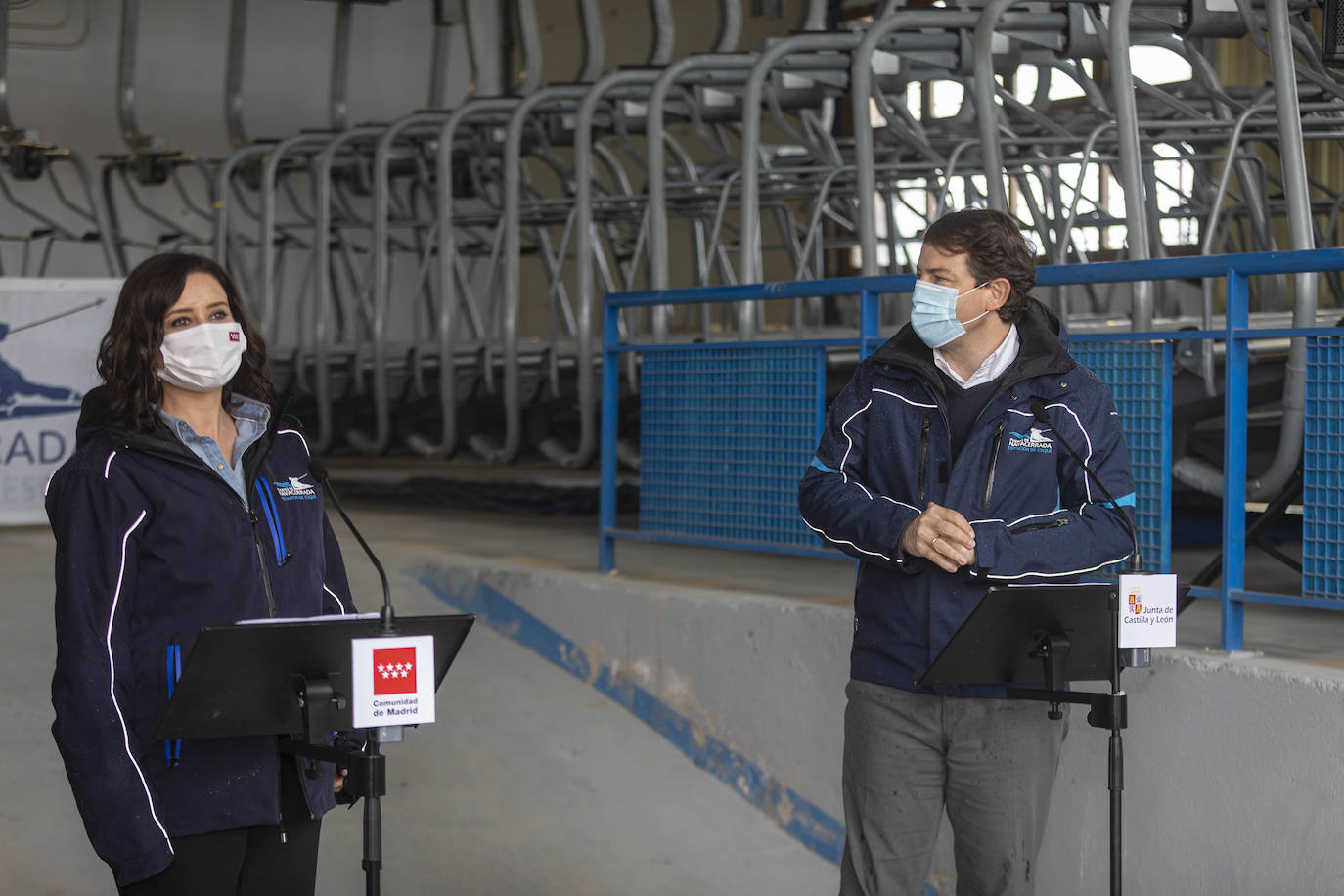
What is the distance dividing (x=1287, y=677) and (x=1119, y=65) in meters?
1.78

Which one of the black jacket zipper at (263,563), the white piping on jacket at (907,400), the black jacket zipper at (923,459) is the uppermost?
the white piping on jacket at (907,400)

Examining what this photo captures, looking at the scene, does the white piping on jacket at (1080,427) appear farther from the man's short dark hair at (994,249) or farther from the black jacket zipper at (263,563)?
the black jacket zipper at (263,563)

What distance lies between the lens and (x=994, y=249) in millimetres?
2578

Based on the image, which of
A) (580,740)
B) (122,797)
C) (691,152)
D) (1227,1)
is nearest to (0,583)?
(580,740)

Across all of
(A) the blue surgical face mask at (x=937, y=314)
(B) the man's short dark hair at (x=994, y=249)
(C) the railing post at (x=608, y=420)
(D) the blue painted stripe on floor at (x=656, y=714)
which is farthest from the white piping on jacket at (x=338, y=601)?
(C) the railing post at (x=608, y=420)

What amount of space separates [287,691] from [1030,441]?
123 centimetres

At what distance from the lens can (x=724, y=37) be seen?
802 centimetres

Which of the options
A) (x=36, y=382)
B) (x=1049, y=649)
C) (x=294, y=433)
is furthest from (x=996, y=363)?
(x=36, y=382)

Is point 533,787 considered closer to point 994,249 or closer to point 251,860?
point 251,860

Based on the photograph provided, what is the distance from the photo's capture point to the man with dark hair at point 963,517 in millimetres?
2543

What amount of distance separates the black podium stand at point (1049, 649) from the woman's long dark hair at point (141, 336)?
1208 millimetres

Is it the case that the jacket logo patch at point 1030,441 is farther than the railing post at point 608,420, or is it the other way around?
the railing post at point 608,420

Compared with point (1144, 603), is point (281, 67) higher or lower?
higher

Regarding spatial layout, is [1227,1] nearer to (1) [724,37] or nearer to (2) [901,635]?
(2) [901,635]
